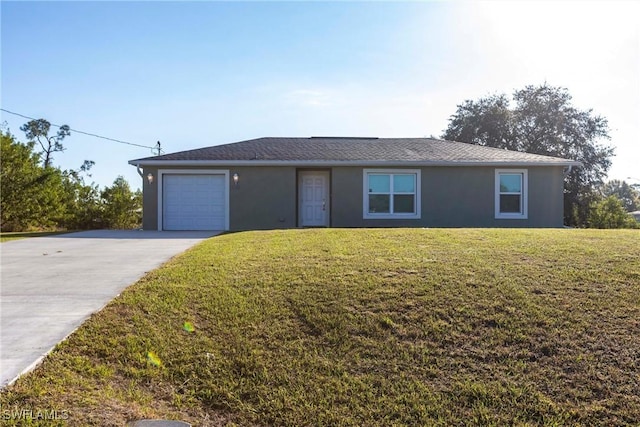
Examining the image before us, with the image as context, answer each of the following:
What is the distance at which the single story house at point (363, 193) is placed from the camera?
14891 mm

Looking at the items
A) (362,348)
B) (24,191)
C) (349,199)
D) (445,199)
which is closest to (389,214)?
(349,199)

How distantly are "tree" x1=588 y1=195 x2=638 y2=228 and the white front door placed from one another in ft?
53.6

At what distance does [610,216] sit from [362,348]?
2419cm

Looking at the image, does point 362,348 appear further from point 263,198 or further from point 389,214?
point 263,198

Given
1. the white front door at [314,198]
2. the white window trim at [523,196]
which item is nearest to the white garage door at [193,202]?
the white front door at [314,198]

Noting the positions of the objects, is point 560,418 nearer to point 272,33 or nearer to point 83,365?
point 83,365

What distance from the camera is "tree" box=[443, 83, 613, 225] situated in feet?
92.0

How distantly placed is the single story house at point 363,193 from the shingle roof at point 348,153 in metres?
0.09

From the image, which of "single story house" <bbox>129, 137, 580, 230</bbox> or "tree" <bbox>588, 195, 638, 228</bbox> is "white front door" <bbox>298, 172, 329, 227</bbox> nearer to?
"single story house" <bbox>129, 137, 580, 230</bbox>

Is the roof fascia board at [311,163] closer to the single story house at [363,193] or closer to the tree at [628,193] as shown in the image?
the single story house at [363,193]

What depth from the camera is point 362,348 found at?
4.15 metres

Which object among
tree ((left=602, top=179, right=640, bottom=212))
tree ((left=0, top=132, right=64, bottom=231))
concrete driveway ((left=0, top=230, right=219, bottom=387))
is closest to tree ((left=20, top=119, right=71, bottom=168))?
tree ((left=0, top=132, right=64, bottom=231))

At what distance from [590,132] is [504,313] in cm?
2965

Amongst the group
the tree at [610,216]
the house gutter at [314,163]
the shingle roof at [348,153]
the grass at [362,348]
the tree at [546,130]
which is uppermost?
the tree at [546,130]
